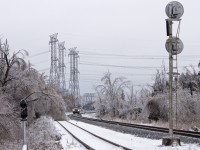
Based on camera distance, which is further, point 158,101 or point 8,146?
point 158,101

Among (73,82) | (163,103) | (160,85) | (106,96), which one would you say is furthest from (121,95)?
(163,103)

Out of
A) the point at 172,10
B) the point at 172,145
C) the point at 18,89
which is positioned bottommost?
the point at 172,145

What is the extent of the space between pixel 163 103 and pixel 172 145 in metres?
39.0

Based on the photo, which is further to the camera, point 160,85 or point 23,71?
point 160,85

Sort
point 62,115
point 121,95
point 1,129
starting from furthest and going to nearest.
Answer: point 121,95 < point 62,115 < point 1,129

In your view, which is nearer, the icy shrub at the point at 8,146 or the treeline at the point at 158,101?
the icy shrub at the point at 8,146

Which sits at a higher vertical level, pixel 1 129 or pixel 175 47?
pixel 175 47

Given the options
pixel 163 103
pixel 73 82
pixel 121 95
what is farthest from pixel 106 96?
pixel 163 103

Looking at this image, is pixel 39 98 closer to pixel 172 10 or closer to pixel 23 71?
pixel 23 71

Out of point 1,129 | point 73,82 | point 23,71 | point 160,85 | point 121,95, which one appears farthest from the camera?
point 73,82

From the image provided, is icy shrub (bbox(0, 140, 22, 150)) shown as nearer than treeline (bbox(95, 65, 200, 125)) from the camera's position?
Yes

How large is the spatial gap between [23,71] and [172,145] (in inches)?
980

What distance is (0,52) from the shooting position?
3978cm

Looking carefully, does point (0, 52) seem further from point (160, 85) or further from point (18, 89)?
point (160, 85)
